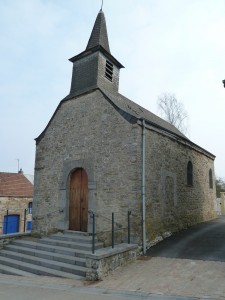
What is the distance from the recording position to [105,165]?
9.76 m

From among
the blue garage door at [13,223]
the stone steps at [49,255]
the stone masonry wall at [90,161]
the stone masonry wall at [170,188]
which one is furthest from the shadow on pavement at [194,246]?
the blue garage door at [13,223]

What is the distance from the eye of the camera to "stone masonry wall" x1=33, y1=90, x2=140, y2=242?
30.1ft

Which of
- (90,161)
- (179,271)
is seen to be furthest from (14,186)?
(179,271)

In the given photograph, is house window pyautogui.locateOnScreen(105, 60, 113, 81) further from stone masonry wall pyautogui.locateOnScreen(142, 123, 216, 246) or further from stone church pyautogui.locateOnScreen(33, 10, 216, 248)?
stone masonry wall pyautogui.locateOnScreen(142, 123, 216, 246)

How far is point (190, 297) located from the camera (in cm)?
515

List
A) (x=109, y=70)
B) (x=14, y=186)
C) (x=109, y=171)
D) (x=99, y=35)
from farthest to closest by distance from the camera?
(x=14, y=186), (x=99, y=35), (x=109, y=70), (x=109, y=171)

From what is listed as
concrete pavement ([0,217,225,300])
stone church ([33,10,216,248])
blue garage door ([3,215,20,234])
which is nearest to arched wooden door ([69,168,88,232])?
stone church ([33,10,216,248])

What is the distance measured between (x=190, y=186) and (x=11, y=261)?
832 centimetres

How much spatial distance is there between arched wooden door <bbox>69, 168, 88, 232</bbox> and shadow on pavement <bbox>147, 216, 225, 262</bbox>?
2765 millimetres

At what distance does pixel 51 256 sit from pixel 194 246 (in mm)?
4492

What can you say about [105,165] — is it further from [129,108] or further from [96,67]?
[96,67]

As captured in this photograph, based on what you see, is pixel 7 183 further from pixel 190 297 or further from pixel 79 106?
pixel 190 297

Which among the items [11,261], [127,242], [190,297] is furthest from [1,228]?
[190,297]

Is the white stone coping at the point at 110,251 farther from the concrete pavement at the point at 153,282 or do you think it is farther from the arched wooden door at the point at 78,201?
the arched wooden door at the point at 78,201
